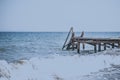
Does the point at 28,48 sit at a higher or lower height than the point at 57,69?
lower

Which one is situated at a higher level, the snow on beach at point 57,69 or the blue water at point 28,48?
the snow on beach at point 57,69

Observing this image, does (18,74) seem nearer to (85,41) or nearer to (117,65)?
(117,65)

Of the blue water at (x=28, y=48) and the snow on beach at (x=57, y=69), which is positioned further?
the blue water at (x=28, y=48)

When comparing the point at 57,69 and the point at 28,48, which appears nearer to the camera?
the point at 57,69

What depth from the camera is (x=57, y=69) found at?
37.5 ft

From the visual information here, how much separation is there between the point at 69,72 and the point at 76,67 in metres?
1.00

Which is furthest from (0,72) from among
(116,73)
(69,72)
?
(116,73)

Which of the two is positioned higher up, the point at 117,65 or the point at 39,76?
the point at 39,76

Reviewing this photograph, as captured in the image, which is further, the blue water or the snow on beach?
the blue water

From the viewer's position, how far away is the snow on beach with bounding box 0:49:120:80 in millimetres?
9633

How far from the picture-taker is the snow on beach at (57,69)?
9633 mm

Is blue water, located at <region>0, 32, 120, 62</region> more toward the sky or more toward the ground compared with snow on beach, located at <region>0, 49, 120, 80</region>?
more toward the ground

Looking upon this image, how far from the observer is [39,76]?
9.95 m

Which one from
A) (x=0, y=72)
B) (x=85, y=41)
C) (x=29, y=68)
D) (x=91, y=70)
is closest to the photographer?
(x=0, y=72)
